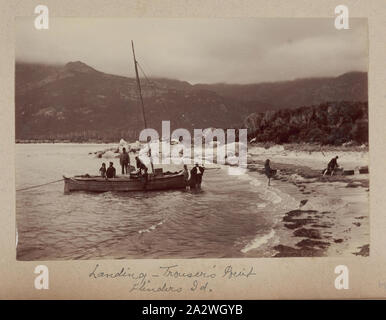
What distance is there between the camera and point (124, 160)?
281 cm

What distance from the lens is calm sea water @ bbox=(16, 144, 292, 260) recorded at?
266 cm

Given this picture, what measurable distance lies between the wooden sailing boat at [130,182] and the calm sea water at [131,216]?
38 millimetres

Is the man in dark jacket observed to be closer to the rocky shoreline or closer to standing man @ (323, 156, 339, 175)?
the rocky shoreline

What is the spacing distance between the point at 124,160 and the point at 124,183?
15 centimetres

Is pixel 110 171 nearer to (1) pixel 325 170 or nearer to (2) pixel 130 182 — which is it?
(2) pixel 130 182

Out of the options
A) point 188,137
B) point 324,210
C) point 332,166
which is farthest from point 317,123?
point 188,137

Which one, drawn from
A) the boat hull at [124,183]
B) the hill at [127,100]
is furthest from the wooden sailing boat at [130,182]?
the hill at [127,100]

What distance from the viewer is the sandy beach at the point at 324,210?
2.68m

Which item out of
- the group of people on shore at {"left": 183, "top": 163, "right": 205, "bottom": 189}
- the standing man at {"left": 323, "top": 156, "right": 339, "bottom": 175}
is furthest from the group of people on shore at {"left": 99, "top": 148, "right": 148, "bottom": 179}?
the standing man at {"left": 323, "top": 156, "right": 339, "bottom": 175}

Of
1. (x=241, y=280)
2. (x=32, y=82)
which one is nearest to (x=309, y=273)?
(x=241, y=280)
